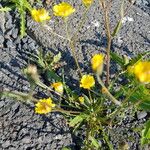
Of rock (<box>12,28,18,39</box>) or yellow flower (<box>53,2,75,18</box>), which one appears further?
rock (<box>12,28,18,39</box>)

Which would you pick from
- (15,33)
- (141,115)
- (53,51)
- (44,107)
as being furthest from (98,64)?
(15,33)

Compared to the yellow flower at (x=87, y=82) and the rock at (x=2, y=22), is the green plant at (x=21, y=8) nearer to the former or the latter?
the rock at (x=2, y=22)

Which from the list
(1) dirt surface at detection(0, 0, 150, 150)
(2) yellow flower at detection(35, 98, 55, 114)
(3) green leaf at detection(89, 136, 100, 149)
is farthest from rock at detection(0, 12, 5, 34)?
(3) green leaf at detection(89, 136, 100, 149)

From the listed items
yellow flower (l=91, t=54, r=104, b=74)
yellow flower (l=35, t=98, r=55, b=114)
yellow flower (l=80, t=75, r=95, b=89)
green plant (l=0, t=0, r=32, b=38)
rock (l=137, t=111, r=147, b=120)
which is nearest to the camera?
yellow flower (l=91, t=54, r=104, b=74)

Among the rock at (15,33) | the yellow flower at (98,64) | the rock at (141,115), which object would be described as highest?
the rock at (15,33)

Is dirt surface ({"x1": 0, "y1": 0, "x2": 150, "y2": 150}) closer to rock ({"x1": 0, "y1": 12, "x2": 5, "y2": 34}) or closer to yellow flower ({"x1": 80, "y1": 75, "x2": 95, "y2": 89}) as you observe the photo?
rock ({"x1": 0, "y1": 12, "x2": 5, "y2": 34})

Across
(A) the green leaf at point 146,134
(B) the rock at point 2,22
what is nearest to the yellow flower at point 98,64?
(A) the green leaf at point 146,134

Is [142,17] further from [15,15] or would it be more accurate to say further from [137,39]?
[15,15]

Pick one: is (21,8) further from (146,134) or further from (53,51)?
(146,134)
